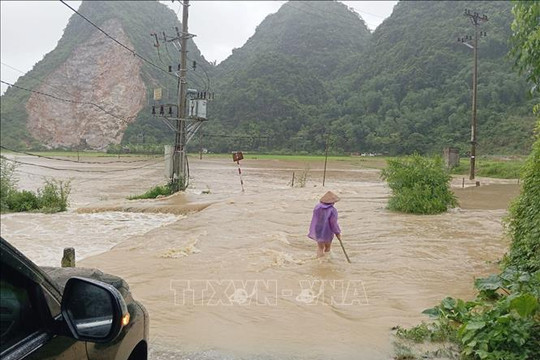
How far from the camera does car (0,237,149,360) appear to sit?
1.56 m

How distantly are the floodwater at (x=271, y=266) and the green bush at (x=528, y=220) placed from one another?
1025 millimetres

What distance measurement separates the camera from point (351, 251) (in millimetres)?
10117

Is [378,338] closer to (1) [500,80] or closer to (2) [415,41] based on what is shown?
(1) [500,80]

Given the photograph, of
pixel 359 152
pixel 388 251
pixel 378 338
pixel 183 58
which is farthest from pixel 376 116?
pixel 378 338

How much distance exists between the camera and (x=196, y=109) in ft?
67.7

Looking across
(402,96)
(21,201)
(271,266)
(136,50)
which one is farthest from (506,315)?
(136,50)

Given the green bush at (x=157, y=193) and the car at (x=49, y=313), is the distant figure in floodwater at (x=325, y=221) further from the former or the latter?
the green bush at (x=157, y=193)

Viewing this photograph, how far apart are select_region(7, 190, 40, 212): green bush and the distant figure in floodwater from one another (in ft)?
39.1

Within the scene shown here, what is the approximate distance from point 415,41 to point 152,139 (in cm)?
4197

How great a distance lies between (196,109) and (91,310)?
→ 19.4m

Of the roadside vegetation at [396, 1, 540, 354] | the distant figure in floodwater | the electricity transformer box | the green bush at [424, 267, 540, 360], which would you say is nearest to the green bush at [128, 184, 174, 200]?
the electricity transformer box

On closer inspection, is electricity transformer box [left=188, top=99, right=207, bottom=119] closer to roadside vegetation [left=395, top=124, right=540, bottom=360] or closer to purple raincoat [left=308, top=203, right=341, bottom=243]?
purple raincoat [left=308, top=203, right=341, bottom=243]

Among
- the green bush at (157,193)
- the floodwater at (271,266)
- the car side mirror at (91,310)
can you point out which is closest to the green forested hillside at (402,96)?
the green bush at (157,193)

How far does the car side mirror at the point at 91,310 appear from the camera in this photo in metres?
1.67
